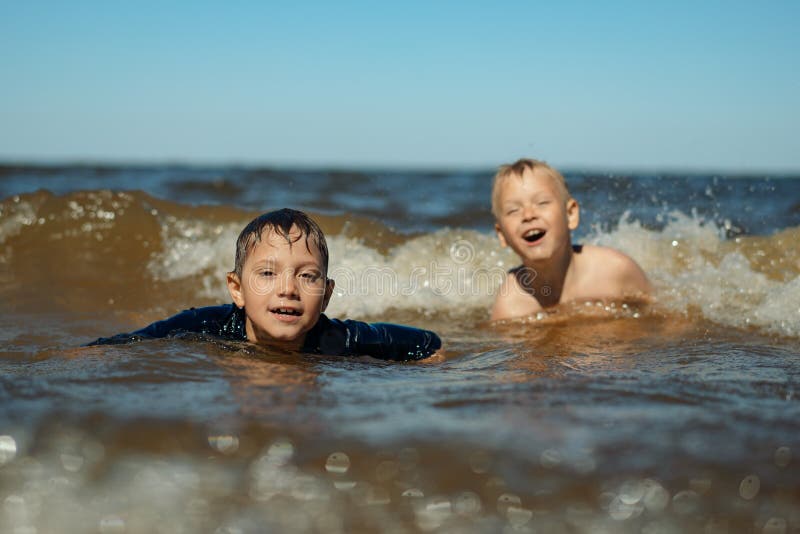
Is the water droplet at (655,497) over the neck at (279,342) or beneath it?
over

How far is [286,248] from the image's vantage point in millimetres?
3270

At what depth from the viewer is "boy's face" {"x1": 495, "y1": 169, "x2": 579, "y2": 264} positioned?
4.72 metres

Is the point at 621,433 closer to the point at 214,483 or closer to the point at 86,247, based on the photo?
the point at 214,483

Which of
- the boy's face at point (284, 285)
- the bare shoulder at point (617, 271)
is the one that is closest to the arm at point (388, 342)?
the boy's face at point (284, 285)

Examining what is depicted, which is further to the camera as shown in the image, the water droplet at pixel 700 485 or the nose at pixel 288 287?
the nose at pixel 288 287

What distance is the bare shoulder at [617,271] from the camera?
5.08 meters

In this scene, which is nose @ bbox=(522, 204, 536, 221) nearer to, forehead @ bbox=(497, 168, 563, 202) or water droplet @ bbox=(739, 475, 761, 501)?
forehead @ bbox=(497, 168, 563, 202)

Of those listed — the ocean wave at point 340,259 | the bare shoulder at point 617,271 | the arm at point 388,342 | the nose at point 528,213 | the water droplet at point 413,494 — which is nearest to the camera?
the water droplet at point 413,494

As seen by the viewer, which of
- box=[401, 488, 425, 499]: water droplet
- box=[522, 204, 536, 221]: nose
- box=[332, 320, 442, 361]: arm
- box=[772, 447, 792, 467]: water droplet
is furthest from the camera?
box=[522, 204, 536, 221]: nose

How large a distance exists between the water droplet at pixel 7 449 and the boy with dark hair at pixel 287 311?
1.28m

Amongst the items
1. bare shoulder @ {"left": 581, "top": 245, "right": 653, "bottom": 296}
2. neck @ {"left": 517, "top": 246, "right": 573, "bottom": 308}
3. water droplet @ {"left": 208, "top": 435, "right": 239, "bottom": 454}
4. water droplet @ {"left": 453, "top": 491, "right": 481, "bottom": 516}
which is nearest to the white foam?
bare shoulder @ {"left": 581, "top": 245, "right": 653, "bottom": 296}

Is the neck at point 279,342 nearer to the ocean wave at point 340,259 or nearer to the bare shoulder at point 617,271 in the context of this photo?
the ocean wave at point 340,259

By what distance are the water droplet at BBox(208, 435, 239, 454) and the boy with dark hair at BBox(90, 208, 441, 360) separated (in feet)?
3.86

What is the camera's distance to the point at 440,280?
21.5ft
